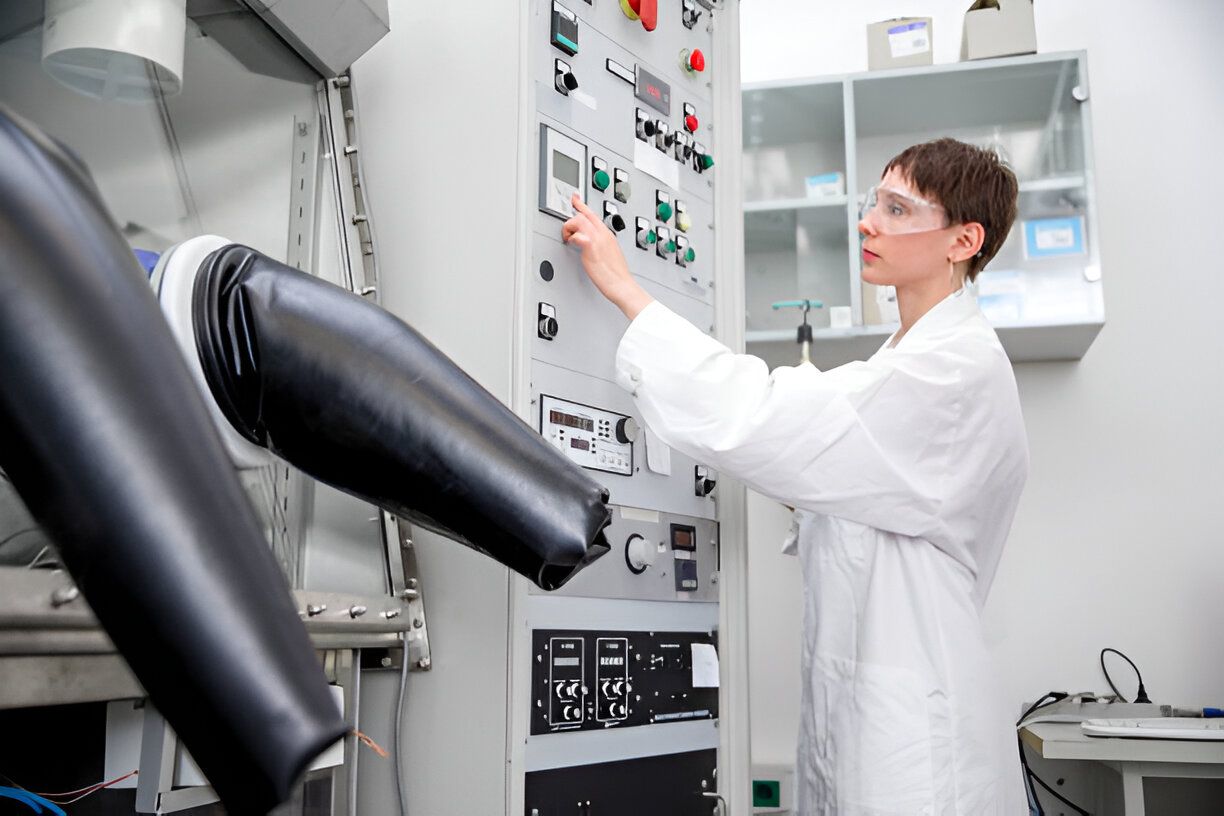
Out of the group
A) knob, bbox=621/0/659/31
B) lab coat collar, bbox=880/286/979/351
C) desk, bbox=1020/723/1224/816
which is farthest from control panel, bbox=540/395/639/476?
desk, bbox=1020/723/1224/816

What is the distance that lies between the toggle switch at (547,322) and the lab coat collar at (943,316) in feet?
1.85

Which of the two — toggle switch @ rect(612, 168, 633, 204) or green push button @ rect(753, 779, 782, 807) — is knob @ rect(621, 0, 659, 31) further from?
green push button @ rect(753, 779, 782, 807)

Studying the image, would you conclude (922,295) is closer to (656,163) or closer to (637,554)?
(656,163)

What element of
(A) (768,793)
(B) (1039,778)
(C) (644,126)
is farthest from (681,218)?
(B) (1039,778)

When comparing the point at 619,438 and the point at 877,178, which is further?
the point at 877,178

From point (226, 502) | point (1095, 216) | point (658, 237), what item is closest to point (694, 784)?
point (658, 237)

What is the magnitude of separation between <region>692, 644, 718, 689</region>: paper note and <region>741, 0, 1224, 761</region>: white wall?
141 cm

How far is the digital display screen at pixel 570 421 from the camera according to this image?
150 cm

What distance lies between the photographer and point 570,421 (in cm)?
153

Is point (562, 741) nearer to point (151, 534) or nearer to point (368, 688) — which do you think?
point (368, 688)

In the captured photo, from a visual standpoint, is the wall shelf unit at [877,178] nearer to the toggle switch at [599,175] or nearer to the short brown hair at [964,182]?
the short brown hair at [964,182]

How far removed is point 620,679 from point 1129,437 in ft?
6.84

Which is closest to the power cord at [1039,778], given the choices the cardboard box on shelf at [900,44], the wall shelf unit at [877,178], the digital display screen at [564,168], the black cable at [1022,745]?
the black cable at [1022,745]

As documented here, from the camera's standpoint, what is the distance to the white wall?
→ 9.68 ft
